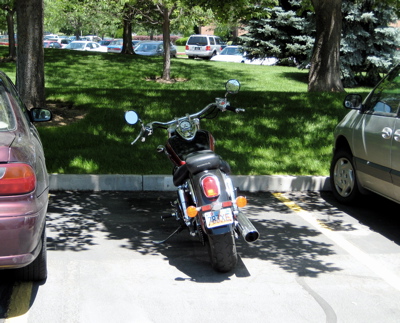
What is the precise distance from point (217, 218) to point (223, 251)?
0.29 metres

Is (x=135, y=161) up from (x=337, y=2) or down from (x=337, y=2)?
down

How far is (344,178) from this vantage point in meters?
7.89

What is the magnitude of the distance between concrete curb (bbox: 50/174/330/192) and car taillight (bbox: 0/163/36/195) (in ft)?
13.9

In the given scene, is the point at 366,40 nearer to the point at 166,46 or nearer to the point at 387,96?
the point at 166,46

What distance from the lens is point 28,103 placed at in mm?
11383

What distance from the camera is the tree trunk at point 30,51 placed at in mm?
11055

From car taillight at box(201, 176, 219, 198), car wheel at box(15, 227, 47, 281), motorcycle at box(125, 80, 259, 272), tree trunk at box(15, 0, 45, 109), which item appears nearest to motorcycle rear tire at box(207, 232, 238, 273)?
motorcycle at box(125, 80, 259, 272)

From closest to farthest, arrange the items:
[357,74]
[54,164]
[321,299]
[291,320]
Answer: [291,320] < [321,299] < [54,164] < [357,74]

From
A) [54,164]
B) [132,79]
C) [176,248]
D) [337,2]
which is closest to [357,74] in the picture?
[132,79]

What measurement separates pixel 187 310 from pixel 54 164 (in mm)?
5123

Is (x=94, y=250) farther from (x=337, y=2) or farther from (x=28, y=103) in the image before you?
(x=337, y=2)

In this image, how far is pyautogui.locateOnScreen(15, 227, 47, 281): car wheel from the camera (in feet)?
15.9

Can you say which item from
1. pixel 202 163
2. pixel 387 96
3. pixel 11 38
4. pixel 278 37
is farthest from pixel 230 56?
pixel 202 163

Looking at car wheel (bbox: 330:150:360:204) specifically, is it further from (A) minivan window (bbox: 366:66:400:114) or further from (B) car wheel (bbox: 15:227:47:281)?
(B) car wheel (bbox: 15:227:47:281)
